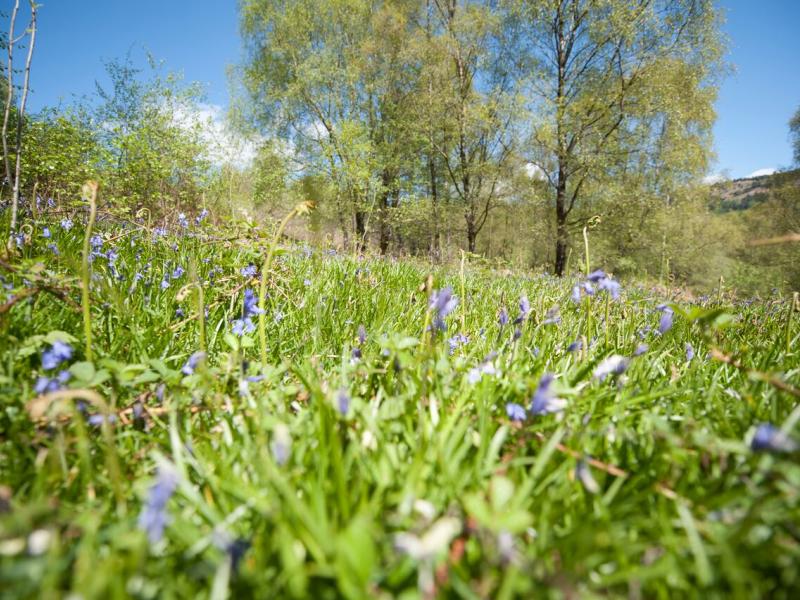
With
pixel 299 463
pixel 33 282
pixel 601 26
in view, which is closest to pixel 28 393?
pixel 33 282

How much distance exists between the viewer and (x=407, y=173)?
2894cm

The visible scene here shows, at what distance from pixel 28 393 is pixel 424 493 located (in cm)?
126

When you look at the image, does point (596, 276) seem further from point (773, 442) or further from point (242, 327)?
point (242, 327)

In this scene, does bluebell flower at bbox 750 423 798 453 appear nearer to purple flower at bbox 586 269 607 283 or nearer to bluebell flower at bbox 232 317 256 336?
purple flower at bbox 586 269 607 283

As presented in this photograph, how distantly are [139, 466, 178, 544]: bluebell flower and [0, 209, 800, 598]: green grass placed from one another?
0.9 inches

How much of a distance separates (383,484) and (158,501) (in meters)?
0.45

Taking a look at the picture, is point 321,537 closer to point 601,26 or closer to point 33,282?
point 33,282

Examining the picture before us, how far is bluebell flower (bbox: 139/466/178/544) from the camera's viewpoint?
61cm

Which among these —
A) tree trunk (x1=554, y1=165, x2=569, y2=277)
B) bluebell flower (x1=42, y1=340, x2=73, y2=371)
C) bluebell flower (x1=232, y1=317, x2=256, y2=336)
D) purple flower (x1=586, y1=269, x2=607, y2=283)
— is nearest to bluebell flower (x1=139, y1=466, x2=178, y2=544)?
bluebell flower (x1=42, y1=340, x2=73, y2=371)

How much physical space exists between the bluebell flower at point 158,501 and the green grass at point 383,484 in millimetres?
22

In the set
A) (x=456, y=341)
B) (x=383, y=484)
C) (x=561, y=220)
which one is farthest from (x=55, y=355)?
(x=561, y=220)

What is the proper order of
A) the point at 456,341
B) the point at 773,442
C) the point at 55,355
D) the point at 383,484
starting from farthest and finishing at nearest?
the point at 456,341 < the point at 55,355 < the point at 383,484 < the point at 773,442

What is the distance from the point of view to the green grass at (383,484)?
620 millimetres

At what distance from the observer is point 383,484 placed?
0.86 m
